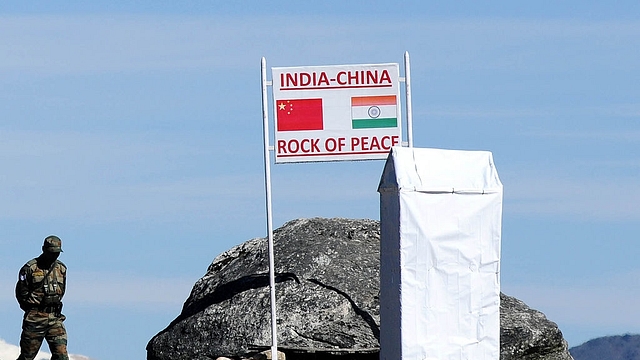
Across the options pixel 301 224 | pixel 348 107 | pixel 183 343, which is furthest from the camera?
pixel 301 224

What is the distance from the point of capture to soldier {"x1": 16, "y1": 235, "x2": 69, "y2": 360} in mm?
17125

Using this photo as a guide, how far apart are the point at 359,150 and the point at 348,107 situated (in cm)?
64

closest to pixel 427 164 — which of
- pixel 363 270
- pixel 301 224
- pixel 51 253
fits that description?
pixel 363 270

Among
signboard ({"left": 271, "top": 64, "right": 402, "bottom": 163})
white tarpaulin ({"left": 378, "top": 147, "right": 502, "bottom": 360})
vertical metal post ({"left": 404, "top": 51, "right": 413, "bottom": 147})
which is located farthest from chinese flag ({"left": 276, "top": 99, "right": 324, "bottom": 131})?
white tarpaulin ({"left": 378, "top": 147, "right": 502, "bottom": 360})

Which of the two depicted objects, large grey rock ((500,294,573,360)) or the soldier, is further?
the soldier

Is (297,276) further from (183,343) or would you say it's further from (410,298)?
(410,298)

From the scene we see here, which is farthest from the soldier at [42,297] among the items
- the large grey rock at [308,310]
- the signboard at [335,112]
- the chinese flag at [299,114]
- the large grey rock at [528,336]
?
the large grey rock at [528,336]

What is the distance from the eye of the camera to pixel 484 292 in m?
13.8

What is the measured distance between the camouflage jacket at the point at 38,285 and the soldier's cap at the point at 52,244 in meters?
0.28

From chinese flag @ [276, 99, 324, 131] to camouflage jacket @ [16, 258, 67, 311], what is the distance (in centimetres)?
429

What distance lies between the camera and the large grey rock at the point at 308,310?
1612 centimetres

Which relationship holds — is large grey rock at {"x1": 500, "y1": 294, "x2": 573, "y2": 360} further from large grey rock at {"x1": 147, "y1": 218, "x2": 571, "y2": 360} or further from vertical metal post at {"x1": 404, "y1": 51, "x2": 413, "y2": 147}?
vertical metal post at {"x1": 404, "y1": 51, "x2": 413, "y2": 147}

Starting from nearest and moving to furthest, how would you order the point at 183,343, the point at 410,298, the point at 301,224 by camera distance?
the point at 410,298 < the point at 183,343 < the point at 301,224

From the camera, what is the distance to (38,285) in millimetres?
17188
